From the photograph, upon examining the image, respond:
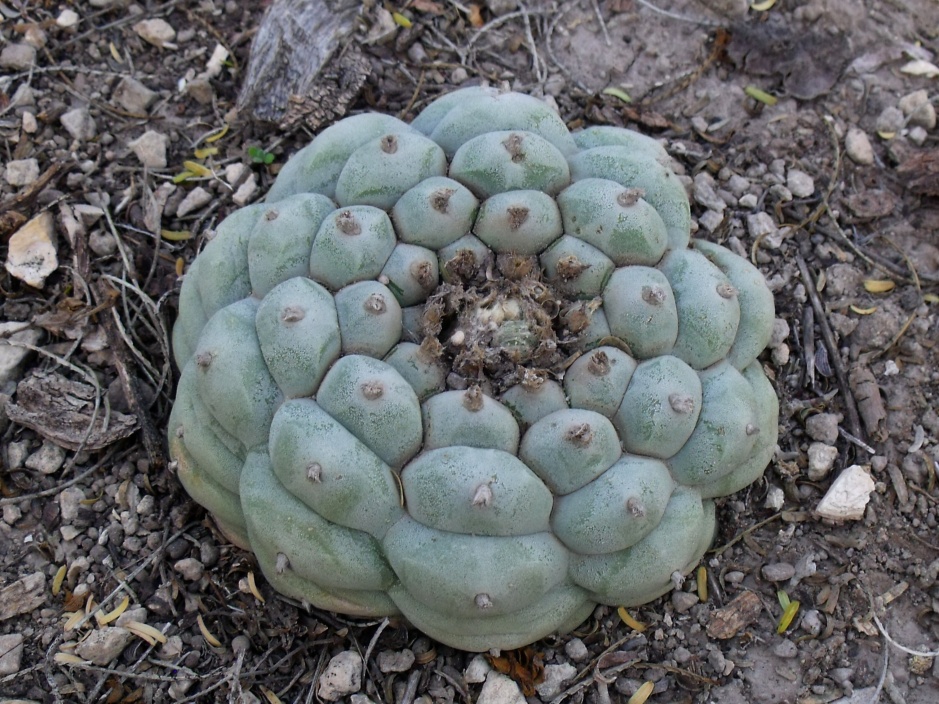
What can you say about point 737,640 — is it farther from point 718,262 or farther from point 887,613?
Result: point 718,262

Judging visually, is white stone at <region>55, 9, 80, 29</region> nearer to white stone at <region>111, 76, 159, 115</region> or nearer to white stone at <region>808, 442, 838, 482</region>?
white stone at <region>111, 76, 159, 115</region>

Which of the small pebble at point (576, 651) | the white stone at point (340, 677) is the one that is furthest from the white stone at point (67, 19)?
the small pebble at point (576, 651)

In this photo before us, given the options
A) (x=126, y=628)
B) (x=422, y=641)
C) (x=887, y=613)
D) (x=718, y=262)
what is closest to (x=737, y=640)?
(x=887, y=613)

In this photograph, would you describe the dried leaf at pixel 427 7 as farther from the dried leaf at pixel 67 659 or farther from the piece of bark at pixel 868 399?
the dried leaf at pixel 67 659

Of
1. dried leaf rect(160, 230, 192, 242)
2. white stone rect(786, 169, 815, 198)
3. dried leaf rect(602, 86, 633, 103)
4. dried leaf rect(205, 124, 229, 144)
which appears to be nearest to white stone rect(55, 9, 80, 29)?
dried leaf rect(205, 124, 229, 144)

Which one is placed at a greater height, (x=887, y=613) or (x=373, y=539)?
(x=373, y=539)

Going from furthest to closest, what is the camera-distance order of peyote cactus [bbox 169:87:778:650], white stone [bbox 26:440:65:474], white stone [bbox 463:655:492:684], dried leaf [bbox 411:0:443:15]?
dried leaf [bbox 411:0:443:15], white stone [bbox 26:440:65:474], white stone [bbox 463:655:492:684], peyote cactus [bbox 169:87:778:650]

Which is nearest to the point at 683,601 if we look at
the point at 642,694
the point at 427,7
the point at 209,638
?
the point at 642,694
